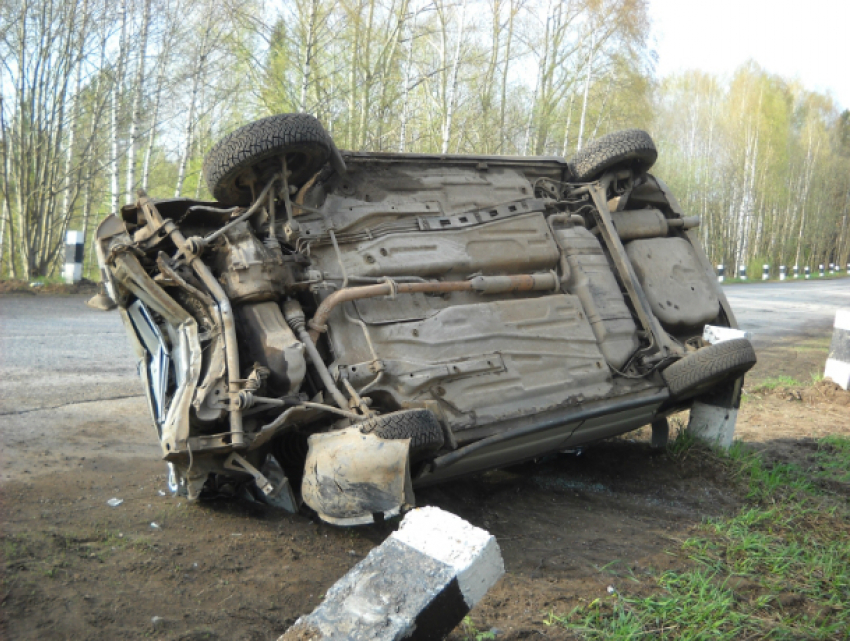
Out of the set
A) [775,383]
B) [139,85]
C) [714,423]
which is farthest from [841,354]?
[139,85]

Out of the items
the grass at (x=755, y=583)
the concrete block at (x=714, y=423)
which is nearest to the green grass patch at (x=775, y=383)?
the concrete block at (x=714, y=423)

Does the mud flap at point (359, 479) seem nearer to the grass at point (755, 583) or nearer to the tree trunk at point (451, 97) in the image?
the grass at point (755, 583)

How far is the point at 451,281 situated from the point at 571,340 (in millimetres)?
797

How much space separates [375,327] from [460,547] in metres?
1.84

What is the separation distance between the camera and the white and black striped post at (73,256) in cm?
1227

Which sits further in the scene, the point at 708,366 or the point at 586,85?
the point at 586,85

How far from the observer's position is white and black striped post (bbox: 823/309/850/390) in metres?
7.80

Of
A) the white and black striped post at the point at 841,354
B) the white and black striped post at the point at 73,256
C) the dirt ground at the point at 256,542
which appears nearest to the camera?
the dirt ground at the point at 256,542

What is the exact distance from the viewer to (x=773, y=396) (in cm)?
785

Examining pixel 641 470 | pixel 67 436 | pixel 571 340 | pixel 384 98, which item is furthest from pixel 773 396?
pixel 384 98

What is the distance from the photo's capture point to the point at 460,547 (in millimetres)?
2396

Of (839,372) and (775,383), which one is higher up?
(839,372)

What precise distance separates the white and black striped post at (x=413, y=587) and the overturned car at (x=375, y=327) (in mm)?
849

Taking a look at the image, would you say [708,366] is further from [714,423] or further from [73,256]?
[73,256]
